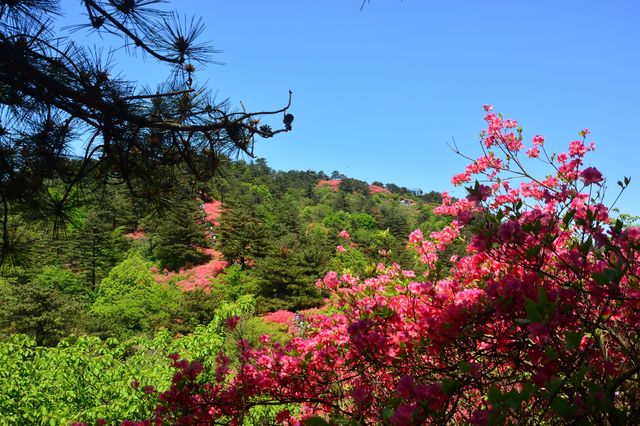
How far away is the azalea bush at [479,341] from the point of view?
48.1 inches

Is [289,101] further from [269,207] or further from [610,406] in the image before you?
[269,207]

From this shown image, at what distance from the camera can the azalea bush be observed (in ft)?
4.01

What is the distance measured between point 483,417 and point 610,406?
297mm

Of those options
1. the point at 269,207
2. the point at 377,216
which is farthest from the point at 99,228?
the point at 377,216

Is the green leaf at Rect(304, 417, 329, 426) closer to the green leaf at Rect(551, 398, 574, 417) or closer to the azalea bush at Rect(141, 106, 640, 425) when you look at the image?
the azalea bush at Rect(141, 106, 640, 425)

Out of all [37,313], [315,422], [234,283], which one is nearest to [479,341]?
[315,422]

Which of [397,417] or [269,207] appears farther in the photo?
[269,207]

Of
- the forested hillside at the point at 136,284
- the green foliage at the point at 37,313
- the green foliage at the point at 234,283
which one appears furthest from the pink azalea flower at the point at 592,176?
the green foliage at the point at 234,283

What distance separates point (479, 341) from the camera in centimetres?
207

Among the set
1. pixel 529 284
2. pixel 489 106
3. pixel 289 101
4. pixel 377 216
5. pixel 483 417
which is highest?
pixel 377 216

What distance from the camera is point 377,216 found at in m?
52.8

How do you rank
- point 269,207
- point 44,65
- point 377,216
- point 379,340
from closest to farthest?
point 44,65 < point 379,340 < point 269,207 < point 377,216

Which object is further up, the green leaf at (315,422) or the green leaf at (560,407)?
the green leaf at (560,407)

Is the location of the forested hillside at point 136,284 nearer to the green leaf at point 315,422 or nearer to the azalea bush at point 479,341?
the azalea bush at point 479,341
